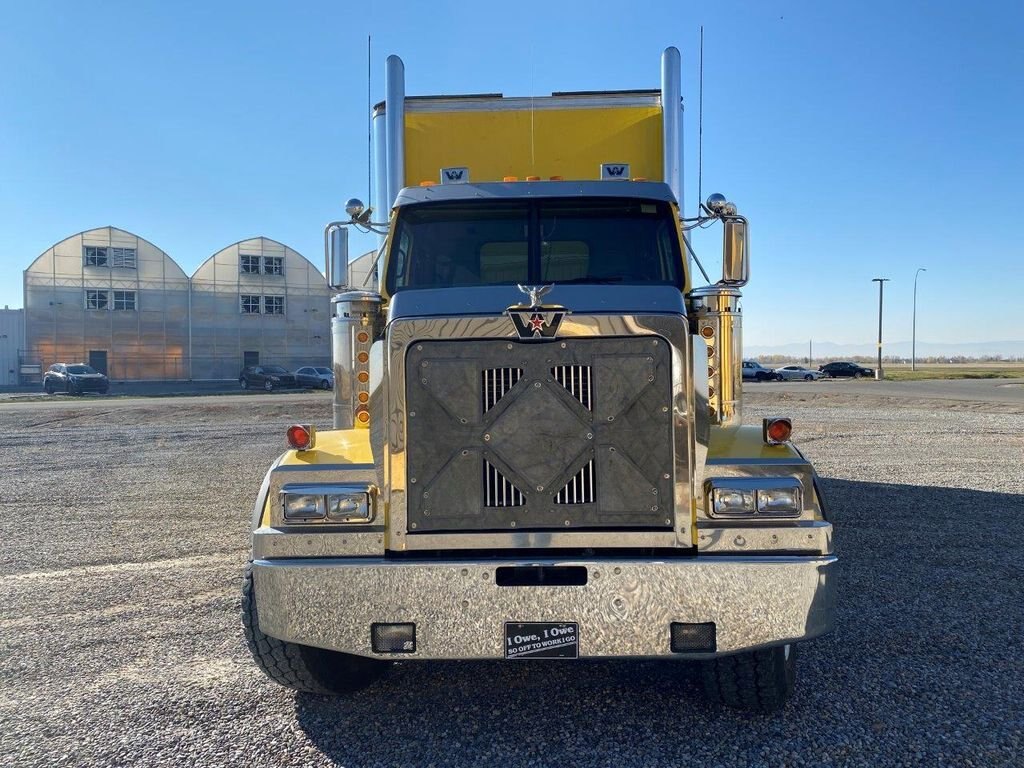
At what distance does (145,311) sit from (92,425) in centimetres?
2829

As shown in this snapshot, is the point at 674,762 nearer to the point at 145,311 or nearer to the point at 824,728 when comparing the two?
the point at 824,728

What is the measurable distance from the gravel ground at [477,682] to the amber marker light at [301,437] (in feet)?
4.05

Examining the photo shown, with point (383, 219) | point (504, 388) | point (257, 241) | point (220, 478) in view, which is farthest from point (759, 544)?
point (257, 241)

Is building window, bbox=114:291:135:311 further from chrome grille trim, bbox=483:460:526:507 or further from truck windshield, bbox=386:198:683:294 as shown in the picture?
chrome grille trim, bbox=483:460:526:507

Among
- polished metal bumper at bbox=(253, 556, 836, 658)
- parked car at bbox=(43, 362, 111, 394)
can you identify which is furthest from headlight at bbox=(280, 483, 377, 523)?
parked car at bbox=(43, 362, 111, 394)

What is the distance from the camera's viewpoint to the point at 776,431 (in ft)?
11.6

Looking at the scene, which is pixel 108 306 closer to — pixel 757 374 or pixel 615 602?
pixel 757 374

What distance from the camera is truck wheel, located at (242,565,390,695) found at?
3.48m

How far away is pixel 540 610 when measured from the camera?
3.10 meters

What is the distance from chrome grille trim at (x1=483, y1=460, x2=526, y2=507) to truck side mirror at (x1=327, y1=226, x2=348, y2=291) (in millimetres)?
2233

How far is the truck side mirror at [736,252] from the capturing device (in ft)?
15.5

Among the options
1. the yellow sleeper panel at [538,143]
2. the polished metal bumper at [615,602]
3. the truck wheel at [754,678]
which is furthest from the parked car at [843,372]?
the polished metal bumper at [615,602]

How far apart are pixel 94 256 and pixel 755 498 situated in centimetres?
4849

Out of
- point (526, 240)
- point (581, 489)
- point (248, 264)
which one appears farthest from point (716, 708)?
point (248, 264)
